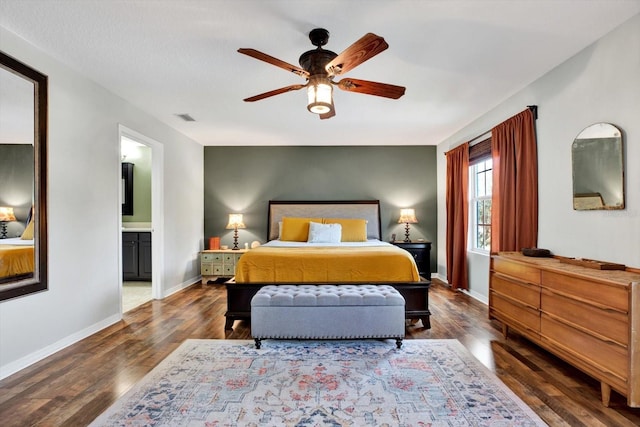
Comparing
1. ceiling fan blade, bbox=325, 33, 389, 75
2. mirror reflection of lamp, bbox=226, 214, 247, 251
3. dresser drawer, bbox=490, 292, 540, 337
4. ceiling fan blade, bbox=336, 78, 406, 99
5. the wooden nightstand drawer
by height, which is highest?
ceiling fan blade, bbox=325, 33, 389, 75

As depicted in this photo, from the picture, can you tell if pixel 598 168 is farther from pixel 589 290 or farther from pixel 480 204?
pixel 480 204

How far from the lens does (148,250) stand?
5.62m

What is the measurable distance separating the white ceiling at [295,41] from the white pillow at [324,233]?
193 centimetres

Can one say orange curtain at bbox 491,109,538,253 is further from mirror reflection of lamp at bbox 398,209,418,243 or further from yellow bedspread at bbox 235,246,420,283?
mirror reflection of lamp at bbox 398,209,418,243

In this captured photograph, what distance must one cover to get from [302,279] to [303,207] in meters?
2.74

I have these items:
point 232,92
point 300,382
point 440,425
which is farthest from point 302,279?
point 232,92

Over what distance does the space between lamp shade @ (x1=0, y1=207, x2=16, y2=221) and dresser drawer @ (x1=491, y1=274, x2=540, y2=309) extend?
4.13 metres

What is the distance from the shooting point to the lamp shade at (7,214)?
2.49 m

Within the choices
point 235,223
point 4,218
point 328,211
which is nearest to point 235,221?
point 235,223

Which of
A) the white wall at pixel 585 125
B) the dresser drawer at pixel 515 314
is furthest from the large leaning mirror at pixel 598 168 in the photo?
the dresser drawer at pixel 515 314

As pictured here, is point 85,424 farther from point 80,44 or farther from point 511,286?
point 511,286

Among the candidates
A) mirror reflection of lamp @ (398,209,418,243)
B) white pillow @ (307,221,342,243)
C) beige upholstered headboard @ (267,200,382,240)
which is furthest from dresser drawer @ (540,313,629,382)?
beige upholstered headboard @ (267,200,382,240)

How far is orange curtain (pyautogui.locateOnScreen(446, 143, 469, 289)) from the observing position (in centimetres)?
490

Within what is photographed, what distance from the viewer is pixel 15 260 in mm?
2553
